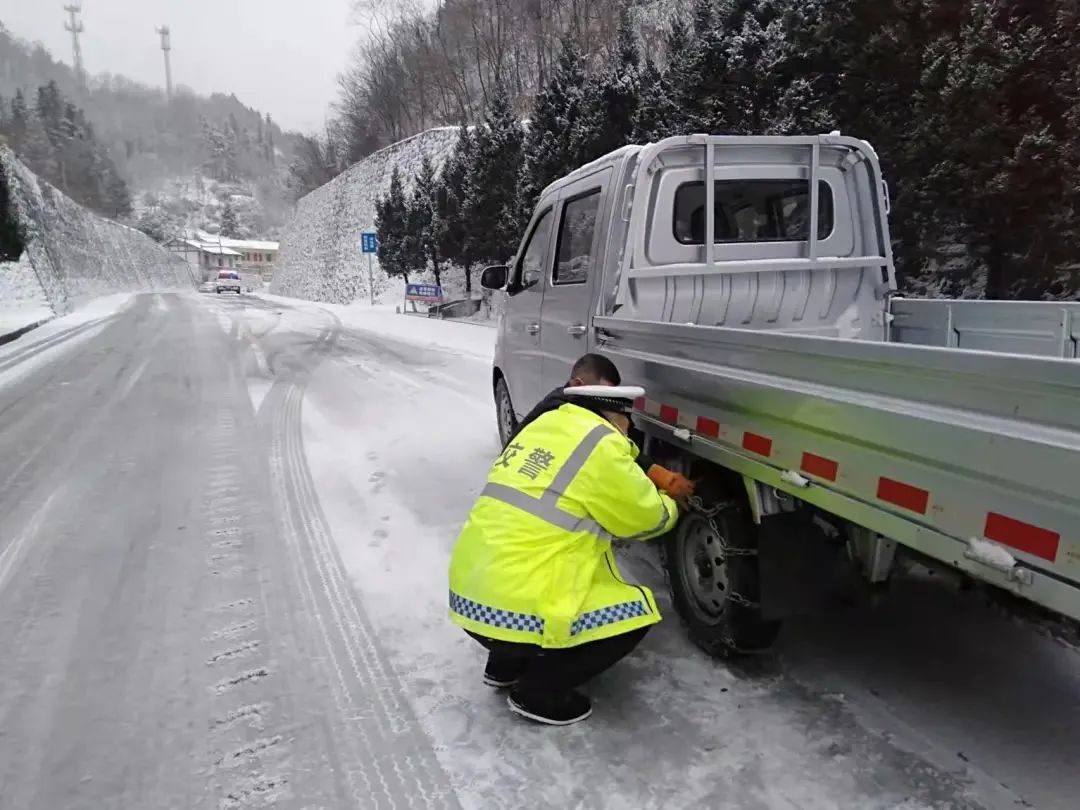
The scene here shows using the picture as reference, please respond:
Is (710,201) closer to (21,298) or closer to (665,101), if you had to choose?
(665,101)

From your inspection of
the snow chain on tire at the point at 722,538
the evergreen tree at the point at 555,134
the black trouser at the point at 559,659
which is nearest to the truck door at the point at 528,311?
the snow chain on tire at the point at 722,538

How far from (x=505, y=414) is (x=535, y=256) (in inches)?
66.6

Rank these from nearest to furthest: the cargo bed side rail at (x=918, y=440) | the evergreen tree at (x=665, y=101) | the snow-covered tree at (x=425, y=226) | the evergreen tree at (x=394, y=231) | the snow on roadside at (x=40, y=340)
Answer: the cargo bed side rail at (x=918, y=440)
the snow on roadside at (x=40, y=340)
the evergreen tree at (x=665, y=101)
the snow-covered tree at (x=425, y=226)
the evergreen tree at (x=394, y=231)

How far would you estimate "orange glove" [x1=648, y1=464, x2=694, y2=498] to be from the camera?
117 inches

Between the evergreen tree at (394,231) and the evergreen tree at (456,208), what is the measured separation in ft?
18.5

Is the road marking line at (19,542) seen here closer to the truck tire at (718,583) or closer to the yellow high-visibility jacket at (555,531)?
the yellow high-visibility jacket at (555,531)

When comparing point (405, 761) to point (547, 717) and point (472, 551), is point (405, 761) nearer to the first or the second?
point (547, 717)

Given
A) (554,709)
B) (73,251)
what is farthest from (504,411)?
(73,251)

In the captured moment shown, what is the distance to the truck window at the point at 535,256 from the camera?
5172 mm

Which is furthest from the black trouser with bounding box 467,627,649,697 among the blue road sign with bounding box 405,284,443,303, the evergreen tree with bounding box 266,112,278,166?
the evergreen tree with bounding box 266,112,278,166

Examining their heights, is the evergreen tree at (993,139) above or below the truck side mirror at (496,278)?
above

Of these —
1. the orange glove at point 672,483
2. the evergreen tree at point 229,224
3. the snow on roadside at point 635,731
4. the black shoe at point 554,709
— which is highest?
the evergreen tree at point 229,224

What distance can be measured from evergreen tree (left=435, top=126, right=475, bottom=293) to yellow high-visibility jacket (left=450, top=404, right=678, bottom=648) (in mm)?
22803

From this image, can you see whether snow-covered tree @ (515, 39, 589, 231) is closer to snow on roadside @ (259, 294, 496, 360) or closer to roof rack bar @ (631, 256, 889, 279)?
snow on roadside @ (259, 294, 496, 360)
